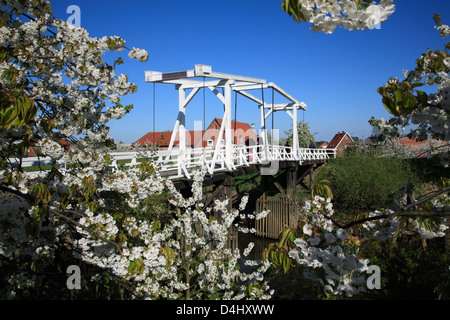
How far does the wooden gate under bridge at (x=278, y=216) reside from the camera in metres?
14.2

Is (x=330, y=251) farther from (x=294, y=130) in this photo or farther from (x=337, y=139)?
(x=337, y=139)

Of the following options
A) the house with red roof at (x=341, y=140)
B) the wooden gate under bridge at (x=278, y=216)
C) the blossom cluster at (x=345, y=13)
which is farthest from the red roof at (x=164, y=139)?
the house with red roof at (x=341, y=140)

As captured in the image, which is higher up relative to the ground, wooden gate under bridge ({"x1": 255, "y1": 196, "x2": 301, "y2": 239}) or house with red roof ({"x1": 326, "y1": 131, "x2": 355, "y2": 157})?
house with red roof ({"x1": 326, "y1": 131, "x2": 355, "y2": 157})

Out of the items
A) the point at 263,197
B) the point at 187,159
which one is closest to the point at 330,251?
the point at 187,159

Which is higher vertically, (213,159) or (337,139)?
(337,139)

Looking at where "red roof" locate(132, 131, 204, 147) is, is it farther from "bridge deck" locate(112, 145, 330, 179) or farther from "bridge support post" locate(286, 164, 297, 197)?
"bridge support post" locate(286, 164, 297, 197)

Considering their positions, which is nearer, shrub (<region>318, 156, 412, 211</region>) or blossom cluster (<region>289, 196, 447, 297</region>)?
blossom cluster (<region>289, 196, 447, 297</region>)

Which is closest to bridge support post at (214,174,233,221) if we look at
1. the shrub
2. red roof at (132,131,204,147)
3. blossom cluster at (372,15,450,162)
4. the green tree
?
red roof at (132,131,204,147)

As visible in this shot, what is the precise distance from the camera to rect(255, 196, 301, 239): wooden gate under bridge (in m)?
14.2

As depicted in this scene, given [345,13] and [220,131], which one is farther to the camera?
[220,131]

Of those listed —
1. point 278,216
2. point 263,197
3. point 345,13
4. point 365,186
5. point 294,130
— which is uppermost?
point 294,130

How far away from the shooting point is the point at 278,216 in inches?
585

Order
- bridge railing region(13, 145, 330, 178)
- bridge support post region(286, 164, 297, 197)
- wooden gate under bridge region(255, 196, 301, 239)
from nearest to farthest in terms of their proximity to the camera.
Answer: bridge railing region(13, 145, 330, 178)
wooden gate under bridge region(255, 196, 301, 239)
bridge support post region(286, 164, 297, 197)
